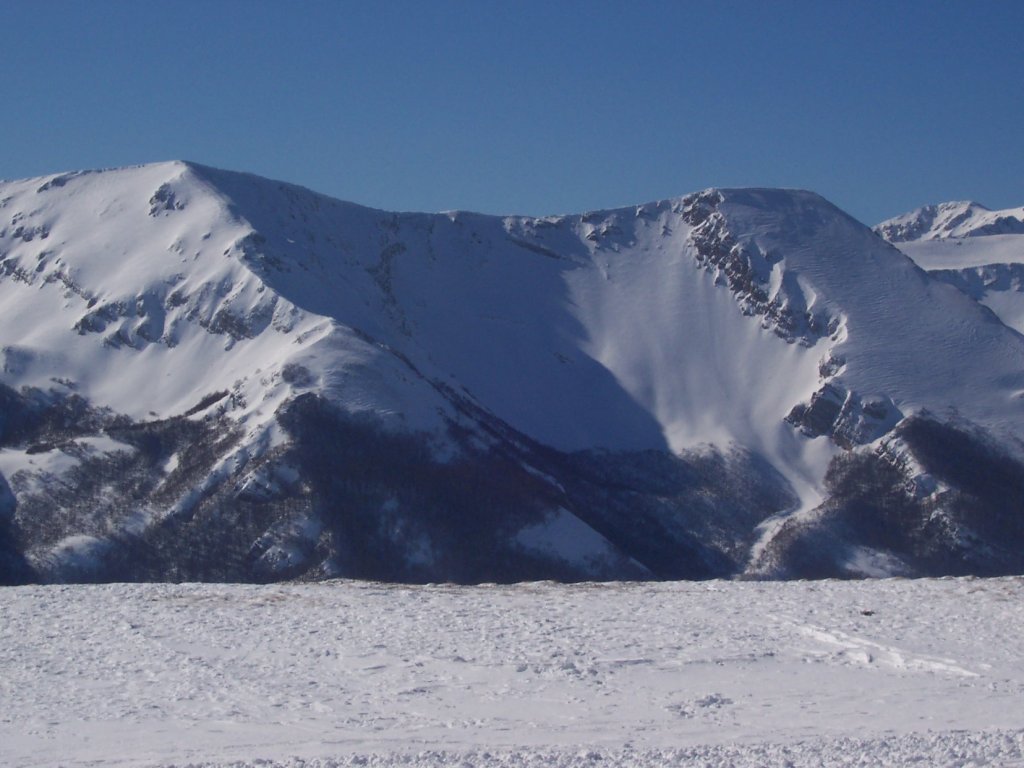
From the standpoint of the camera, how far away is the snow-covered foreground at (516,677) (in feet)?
64.3

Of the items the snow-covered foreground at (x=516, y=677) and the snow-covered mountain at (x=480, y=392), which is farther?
the snow-covered mountain at (x=480, y=392)

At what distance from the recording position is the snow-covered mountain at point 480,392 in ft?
321

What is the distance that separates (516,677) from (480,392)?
364 ft

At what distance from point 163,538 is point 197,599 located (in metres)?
66.2

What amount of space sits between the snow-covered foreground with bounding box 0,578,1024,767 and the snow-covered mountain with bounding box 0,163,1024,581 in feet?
204

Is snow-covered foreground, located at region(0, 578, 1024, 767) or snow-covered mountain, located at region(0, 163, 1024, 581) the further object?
snow-covered mountain, located at region(0, 163, 1024, 581)

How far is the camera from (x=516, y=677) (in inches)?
941

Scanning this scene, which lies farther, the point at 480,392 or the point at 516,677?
the point at 480,392

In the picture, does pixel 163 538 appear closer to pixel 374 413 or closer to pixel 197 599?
pixel 374 413

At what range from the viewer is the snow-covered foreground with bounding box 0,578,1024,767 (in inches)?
772

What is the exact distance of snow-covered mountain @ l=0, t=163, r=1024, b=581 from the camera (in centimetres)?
9794

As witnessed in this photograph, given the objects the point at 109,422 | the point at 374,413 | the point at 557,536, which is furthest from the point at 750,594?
the point at 109,422

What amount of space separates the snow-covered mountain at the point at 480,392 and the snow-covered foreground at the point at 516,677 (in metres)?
62.1

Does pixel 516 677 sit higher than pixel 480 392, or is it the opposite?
pixel 480 392
